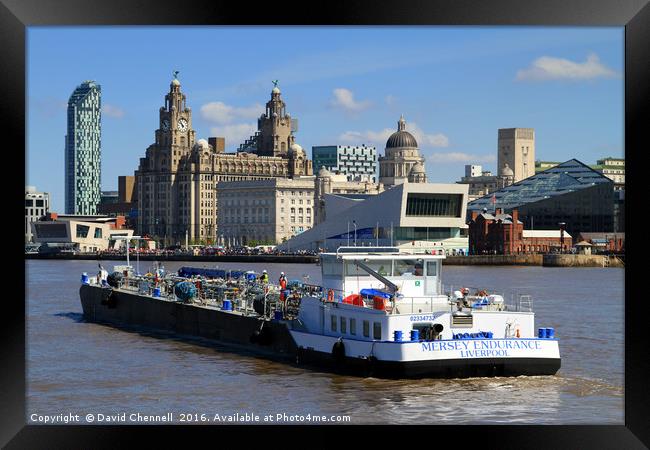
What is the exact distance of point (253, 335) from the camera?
26828 millimetres

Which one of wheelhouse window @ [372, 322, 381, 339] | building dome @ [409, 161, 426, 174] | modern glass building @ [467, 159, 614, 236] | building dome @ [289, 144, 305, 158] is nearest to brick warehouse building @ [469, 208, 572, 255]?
modern glass building @ [467, 159, 614, 236]

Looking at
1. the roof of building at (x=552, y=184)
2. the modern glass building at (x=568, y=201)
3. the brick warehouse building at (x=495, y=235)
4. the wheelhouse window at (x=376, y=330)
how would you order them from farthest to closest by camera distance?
the roof of building at (x=552, y=184)
the modern glass building at (x=568, y=201)
the brick warehouse building at (x=495, y=235)
the wheelhouse window at (x=376, y=330)

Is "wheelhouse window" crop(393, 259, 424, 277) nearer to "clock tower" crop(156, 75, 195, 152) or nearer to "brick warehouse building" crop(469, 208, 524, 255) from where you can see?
"brick warehouse building" crop(469, 208, 524, 255)

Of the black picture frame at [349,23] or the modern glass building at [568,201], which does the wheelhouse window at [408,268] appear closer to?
the black picture frame at [349,23]

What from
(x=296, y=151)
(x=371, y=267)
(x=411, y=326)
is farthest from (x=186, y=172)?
(x=411, y=326)

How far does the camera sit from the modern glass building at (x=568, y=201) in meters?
121

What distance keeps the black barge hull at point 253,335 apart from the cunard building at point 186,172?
12128cm

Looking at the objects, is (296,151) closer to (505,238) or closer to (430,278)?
(505,238)

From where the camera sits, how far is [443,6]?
1188 cm

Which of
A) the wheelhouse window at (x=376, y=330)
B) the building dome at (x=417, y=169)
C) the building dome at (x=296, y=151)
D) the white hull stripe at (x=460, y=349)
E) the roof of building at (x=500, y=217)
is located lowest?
the white hull stripe at (x=460, y=349)

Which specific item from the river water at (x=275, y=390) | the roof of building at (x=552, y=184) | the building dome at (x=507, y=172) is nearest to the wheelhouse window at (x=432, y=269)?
the river water at (x=275, y=390)

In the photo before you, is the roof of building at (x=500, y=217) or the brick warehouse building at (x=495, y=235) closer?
the brick warehouse building at (x=495, y=235)

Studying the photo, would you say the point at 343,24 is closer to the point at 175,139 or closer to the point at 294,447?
the point at 294,447

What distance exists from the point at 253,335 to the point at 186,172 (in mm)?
141773
